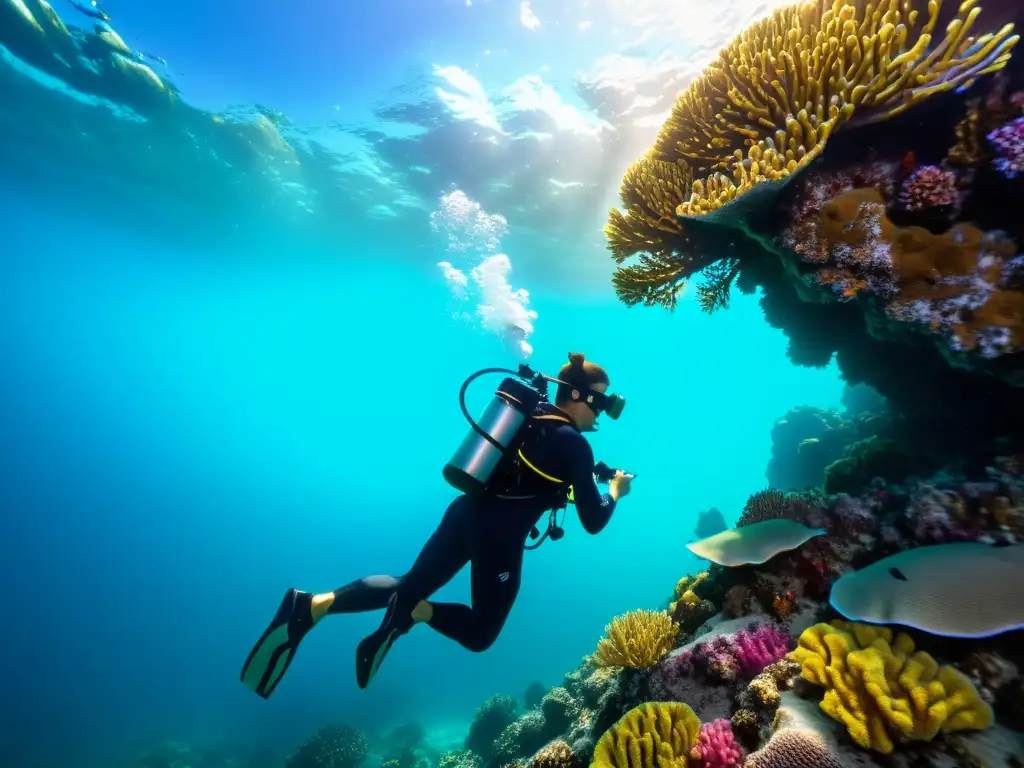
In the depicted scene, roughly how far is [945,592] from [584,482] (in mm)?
2788

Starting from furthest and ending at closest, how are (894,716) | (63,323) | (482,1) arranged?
(63,323) < (482,1) < (894,716)

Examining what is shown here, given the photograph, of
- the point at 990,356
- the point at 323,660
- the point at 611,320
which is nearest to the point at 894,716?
the point at 990,356

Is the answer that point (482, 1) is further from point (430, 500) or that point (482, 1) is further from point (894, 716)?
point (430, 500)

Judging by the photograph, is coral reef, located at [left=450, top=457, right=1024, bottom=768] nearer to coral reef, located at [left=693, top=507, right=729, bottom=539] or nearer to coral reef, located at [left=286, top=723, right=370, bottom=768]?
coral reef, located at [left=286, top=723, right=370, bottom=768]

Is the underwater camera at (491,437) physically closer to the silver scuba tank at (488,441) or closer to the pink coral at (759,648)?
the silver scuba tank at (488,441)

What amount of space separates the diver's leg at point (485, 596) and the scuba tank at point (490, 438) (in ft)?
1.91

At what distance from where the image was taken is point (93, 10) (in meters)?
14.1

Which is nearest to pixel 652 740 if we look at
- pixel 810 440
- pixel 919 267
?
pixel 919 267

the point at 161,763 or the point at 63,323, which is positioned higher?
the point at 63,323

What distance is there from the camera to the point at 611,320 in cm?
3972

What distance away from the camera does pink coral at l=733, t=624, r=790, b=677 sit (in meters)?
3.39

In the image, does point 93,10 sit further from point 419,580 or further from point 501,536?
point 501,536

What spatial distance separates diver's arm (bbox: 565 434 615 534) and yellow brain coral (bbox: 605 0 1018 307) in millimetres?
2112

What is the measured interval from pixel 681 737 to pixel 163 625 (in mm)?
75961
